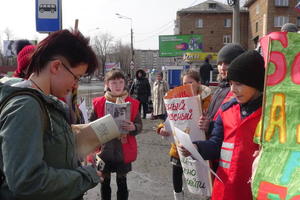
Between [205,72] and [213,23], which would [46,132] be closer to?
[205,72]

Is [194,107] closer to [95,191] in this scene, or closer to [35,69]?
[35,69]

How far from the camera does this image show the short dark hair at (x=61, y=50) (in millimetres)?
1541

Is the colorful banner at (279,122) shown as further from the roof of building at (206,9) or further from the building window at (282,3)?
the roof of building at (206,9)

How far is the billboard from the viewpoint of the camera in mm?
39781

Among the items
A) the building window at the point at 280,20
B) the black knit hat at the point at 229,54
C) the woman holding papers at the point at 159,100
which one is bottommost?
the woman holding papers at the point at 159,100

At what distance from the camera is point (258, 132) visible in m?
1.90

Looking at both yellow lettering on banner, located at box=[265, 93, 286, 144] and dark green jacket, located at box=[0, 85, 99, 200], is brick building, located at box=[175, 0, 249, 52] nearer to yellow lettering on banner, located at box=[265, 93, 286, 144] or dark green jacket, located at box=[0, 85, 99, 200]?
yellow lettering on banner, located at box=[265, 93, 286, 144]

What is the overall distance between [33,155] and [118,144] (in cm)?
222

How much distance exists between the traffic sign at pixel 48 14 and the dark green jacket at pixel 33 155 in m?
3.30

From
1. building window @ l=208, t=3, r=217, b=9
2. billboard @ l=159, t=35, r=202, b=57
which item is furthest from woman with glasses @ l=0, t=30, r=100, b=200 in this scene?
building window @ l=208, t=3, r=217, b=9

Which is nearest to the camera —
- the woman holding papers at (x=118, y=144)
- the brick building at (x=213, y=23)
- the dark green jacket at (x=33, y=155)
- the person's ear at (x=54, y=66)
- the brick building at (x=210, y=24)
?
the dark green jacket at (x=33, y=155)

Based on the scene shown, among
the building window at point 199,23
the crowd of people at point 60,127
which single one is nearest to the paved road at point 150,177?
the crowd of people at point 60,127

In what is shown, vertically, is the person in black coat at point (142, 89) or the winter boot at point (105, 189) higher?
the person in black coat at point (142, 89)

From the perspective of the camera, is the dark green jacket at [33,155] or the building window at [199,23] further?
the building window at [199,23]
